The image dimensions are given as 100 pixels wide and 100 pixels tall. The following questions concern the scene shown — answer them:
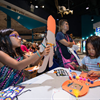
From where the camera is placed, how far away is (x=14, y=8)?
284 cm

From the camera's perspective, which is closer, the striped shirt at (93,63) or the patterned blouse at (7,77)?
the patterned blouse at (7,77)

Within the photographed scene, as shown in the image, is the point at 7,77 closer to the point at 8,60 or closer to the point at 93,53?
the point at 8,60

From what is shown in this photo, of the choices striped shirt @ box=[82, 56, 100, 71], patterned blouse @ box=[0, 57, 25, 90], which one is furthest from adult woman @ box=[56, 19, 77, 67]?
patterned blouse @ box=[0, 57, 25, 90]

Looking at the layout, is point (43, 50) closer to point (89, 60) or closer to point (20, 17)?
point (89, 60)

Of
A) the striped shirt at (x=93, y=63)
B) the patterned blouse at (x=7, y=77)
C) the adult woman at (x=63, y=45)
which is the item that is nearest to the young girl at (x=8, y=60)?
the patterned blouse at (x=7, y=77)

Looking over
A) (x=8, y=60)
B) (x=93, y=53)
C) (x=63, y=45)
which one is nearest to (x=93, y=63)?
(x=93, y=53)

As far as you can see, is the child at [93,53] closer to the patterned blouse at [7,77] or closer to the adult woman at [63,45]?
the adult woman at [63,45]

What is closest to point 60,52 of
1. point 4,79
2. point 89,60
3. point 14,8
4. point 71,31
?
point 89,60

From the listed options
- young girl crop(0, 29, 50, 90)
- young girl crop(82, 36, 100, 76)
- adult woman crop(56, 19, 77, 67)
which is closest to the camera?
young girl crop(0, 29, 50, 90)

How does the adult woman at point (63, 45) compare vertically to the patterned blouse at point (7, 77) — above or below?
above

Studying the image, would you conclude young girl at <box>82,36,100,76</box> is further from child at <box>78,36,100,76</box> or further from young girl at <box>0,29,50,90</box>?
young girl at <box>0,29,50,90</box>

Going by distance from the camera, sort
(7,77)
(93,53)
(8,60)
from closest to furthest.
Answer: (8,60) → (7,77) → (93,53)

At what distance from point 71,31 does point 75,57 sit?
8.81 meters

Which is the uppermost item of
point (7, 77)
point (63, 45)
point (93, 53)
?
point (63, 45)
